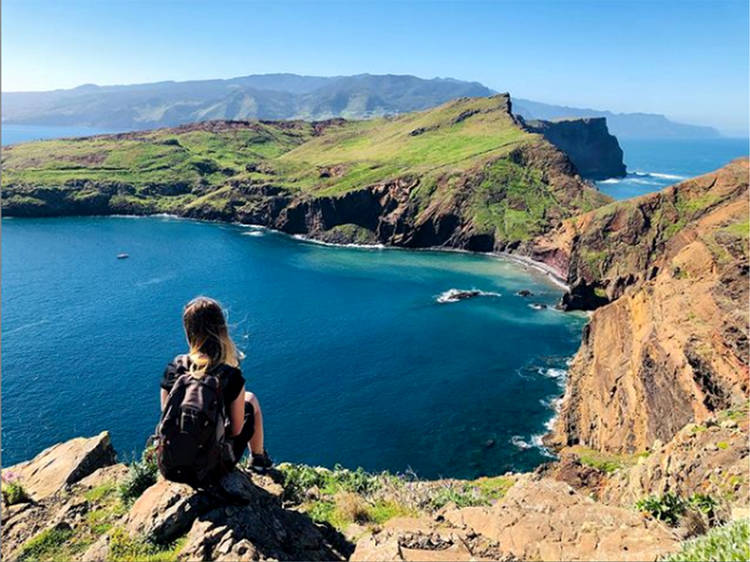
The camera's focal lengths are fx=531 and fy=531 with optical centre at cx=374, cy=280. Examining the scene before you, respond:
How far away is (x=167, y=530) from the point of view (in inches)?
358

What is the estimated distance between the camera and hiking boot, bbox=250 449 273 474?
37.6ft

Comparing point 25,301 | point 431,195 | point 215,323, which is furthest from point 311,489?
point 431,195

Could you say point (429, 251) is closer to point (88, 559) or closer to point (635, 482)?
point (635, 482)

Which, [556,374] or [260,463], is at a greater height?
[260,463]

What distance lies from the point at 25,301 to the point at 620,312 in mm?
92019

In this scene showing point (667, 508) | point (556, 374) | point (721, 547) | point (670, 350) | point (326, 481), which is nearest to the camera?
point (721, 547)

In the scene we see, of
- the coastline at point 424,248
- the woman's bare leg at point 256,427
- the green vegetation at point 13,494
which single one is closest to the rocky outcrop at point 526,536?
the woman's bare leg at point 256,427

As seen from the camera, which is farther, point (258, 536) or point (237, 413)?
point (237, 413)

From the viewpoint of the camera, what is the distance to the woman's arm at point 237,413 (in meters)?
9.10

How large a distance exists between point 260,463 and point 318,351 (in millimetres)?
62426

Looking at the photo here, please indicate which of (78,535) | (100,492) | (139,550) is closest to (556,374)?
(100,492)

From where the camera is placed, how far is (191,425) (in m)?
8.43

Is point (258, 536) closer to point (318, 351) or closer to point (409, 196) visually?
point (318, 351)

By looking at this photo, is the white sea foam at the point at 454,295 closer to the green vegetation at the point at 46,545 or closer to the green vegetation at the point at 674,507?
the green vegetation at the point at 674,507
